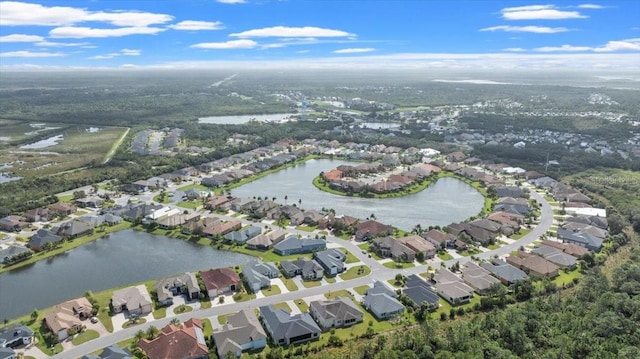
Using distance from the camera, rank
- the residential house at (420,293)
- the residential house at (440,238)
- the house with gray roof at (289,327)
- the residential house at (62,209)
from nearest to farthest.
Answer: the house with gray roof at (289,327) < the residential house at (420,293) < the residential house at (440,238) < the residential house at (62,209)

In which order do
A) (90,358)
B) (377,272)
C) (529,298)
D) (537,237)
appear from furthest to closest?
(537,237), (377,272), (529,298), (90,358)

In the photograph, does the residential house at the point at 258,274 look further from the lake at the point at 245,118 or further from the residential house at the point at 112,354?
the lake at the point at 245,118

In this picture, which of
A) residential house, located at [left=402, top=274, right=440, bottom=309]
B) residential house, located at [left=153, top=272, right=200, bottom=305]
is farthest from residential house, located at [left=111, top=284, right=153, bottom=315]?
residential house, located at [left=402, top=274, right=440, bottom=309]

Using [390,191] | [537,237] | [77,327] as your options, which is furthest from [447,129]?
[77,327]

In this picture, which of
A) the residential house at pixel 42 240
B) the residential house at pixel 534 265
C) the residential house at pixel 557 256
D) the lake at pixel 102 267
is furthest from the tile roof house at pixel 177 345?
the residential house at pixel 557 256

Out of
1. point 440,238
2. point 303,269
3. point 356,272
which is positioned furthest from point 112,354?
point 440,238

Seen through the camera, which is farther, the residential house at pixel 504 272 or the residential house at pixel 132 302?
the residential house at pixel 504 272

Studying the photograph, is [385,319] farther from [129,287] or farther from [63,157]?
[63,157]
